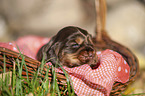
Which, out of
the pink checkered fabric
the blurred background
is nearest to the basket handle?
the pink checkered fabric

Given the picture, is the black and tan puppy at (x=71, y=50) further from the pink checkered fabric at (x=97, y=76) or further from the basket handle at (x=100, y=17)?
the basket handle at (x=100, y=17)

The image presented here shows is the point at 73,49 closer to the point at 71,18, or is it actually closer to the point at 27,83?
the point at 27,83

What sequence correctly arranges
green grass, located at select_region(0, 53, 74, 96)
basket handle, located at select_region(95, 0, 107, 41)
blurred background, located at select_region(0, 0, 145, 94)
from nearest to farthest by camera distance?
green grass, located at select_region(0, 53, 74, 96) → basket handle, located at select_region(95, 0, 107, 41) → blurred background, located at select_region(0, 0, 145, 94)

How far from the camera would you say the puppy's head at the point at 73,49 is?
2.32 ft

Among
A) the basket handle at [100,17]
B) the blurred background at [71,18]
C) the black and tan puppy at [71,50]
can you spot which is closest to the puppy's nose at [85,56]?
the black and tan puppy at [71,50]

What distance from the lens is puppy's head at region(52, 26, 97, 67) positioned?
2.32ft

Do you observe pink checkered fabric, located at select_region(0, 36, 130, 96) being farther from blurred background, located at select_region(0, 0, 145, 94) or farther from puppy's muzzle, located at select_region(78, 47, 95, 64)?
blurred background, located at select_region(0, 0, 145, 94)

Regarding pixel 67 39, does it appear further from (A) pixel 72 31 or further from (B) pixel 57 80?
(B) pixel 57 80

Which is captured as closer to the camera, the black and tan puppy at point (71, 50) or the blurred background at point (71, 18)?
the black and tan puppy at point (71, 50)

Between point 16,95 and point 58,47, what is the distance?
0.78 ft

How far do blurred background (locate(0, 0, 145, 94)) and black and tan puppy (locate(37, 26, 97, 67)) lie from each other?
0.67 meters

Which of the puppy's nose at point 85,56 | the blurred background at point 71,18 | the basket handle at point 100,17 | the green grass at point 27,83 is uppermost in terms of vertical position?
the blurred background at point 71,18

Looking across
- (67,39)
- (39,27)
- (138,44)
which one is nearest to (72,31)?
(67,39)

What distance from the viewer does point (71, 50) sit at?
27.9 inches
